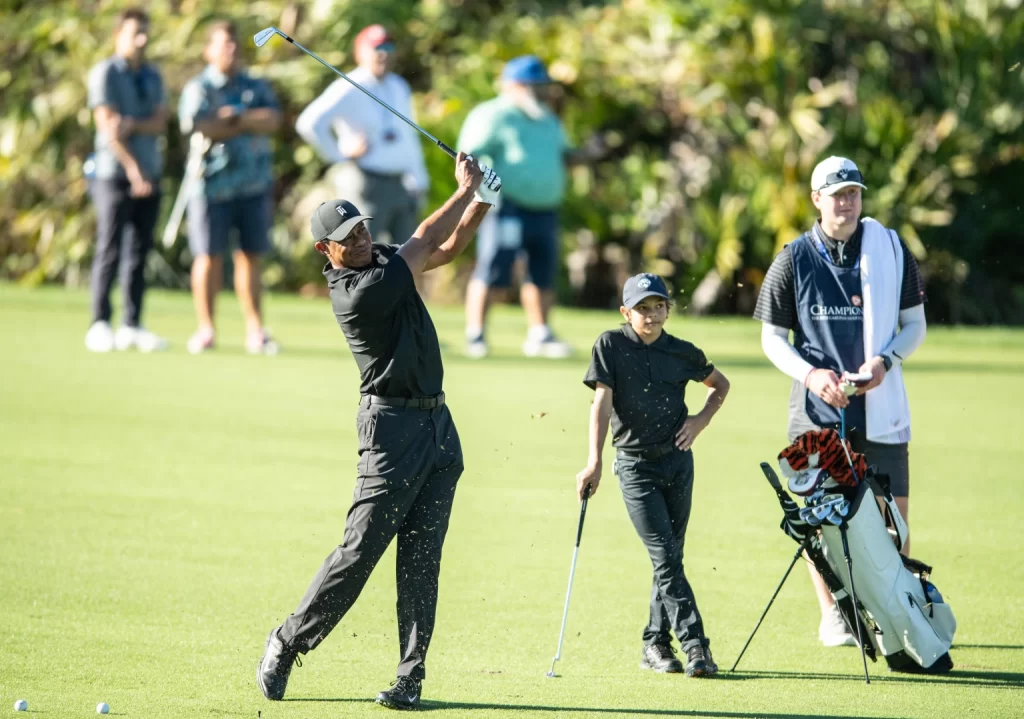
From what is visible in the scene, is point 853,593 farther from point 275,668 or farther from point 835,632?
point 275,668

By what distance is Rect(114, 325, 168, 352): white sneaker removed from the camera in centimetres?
1410

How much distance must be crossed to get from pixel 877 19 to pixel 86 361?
10.6 meters

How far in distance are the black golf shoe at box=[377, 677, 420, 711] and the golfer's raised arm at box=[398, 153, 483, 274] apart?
1380 millimetres

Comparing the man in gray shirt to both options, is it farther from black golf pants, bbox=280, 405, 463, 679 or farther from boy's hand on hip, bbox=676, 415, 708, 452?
black golf pants, bbox=280, 405, 463, 679

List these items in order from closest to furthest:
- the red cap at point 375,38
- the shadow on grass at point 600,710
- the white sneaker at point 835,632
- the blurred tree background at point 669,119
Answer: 1. the shadow on grass at point 600,710
2. the white sneaker at point 835,632
3. the red cap at point 375,38
4. the blurred tree background at point 669,119

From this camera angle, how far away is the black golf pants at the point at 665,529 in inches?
238

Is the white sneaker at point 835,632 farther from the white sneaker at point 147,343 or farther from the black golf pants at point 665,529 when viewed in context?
the white sneaker at point 147,343

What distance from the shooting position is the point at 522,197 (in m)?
14.3

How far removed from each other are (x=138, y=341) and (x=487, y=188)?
877 centimetres

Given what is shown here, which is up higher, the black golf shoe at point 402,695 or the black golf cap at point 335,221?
the black golf cap at point 335,221

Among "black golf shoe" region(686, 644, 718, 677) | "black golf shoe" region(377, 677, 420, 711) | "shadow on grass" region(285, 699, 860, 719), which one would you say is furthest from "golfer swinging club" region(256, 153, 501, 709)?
"black golf shoe" region(686, 644, 718, 677)

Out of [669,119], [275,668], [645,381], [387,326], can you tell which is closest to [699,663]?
[645,381]

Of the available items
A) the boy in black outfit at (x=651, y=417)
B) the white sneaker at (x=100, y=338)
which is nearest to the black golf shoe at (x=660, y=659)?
the boy in black outfit at (x=651, y=417)

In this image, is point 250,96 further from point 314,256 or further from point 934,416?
point 314,256
